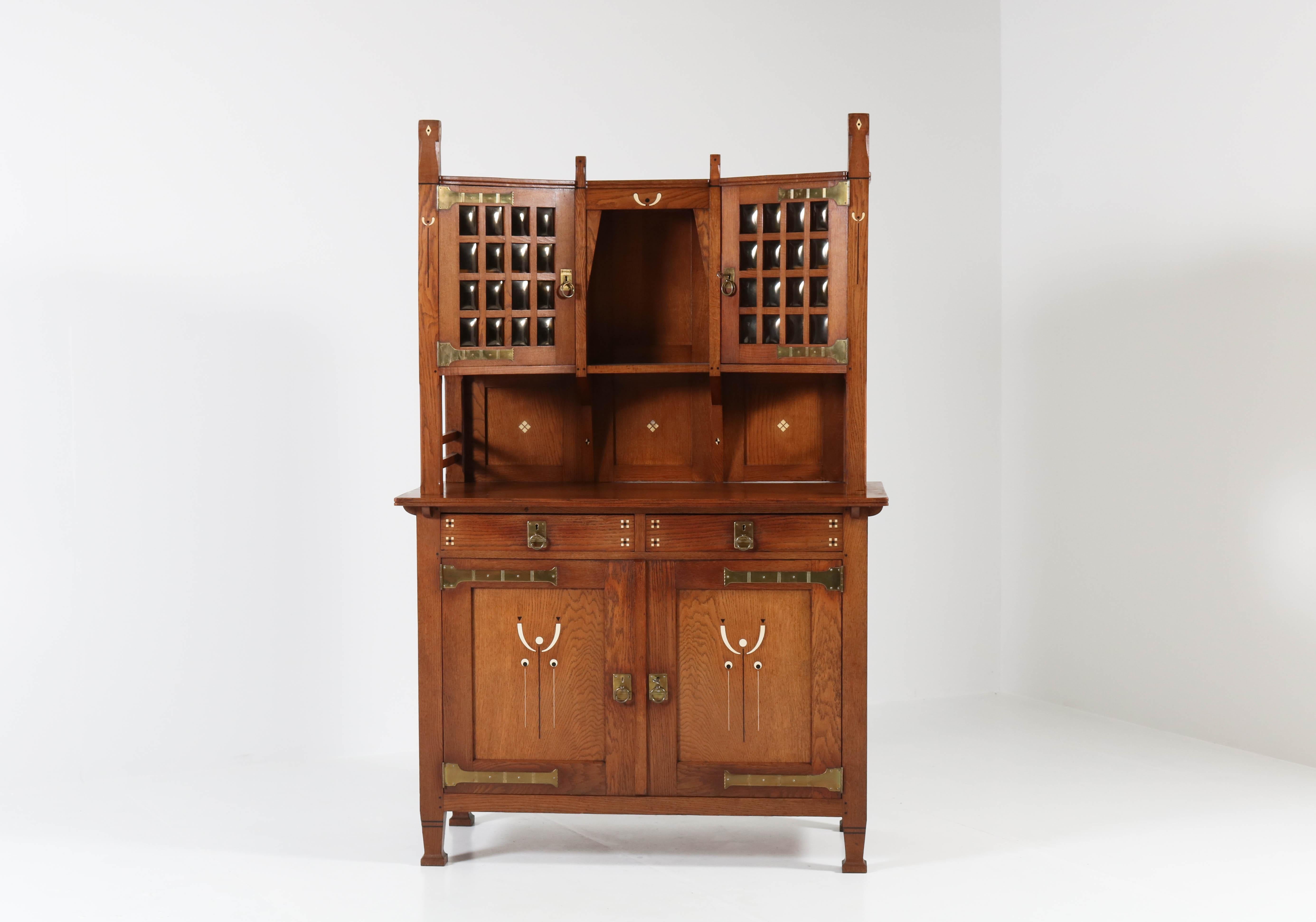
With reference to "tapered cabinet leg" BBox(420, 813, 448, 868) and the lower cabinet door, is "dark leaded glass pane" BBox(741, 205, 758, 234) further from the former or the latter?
"tapered cabinet leg" BBox(420, 813, 448, 868)

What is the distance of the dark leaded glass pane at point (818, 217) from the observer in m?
3.49

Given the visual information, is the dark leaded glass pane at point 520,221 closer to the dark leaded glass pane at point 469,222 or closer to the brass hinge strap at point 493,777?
the dark leaded glass pane at point 469,222

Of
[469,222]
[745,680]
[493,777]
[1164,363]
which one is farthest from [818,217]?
[1164,363]

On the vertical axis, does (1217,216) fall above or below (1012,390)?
above

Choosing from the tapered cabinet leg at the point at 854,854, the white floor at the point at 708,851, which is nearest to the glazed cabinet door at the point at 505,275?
the white floor at the point at 708,851

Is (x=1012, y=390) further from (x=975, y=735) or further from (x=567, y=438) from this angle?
(x=567, y=438)

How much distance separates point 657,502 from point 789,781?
3.04 feet

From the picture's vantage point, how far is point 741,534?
11.2 ft

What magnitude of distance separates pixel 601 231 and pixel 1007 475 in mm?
2698

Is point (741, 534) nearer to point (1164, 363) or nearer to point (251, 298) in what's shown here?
point (251, 298)

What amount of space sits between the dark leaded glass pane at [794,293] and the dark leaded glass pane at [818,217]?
0.52 ft

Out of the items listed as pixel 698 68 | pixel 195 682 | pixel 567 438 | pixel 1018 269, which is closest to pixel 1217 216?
pixel 1018 269

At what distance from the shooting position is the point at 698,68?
16.9ft

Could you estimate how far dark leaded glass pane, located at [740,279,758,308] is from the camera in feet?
11.6
